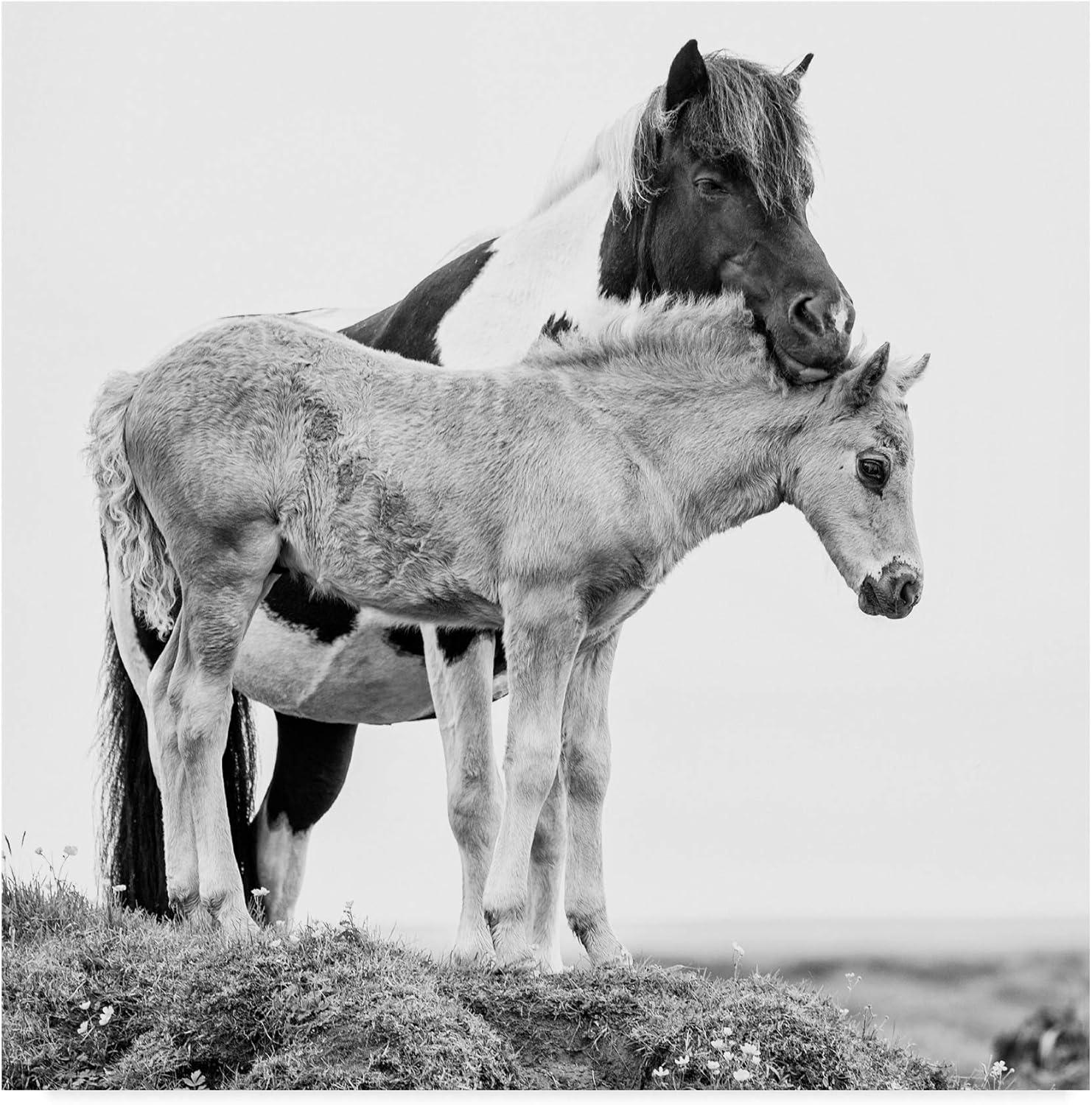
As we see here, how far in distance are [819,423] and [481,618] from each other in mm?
1285

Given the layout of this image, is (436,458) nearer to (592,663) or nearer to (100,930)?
(592,663)

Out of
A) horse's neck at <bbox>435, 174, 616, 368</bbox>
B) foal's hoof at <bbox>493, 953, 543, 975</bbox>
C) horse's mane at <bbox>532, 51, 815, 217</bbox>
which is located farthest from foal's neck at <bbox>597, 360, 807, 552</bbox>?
foal's hoof at <bbox>493, 953, 543, 975</bbox>

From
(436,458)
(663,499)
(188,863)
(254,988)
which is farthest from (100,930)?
(663,499)

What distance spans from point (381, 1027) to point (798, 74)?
390 cm

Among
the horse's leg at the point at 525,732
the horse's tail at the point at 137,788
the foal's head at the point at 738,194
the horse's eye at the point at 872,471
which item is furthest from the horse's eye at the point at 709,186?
the horse's tail at the point at 137,788

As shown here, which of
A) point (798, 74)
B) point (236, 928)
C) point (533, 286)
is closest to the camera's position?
point (236, 928)

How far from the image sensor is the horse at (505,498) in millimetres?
5434

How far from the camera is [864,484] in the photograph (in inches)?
215

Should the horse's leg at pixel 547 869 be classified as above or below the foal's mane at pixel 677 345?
below

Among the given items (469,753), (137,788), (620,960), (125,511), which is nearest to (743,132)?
(469,753)

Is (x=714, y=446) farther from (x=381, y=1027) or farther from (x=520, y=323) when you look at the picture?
(x=381, y=1027)

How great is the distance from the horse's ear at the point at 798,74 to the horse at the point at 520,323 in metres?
0.01

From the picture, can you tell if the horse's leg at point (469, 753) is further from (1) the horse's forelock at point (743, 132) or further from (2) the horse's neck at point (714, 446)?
(1) the horse's forelock at point (743, 132)

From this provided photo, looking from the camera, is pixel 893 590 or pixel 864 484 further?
pixel 864 484
